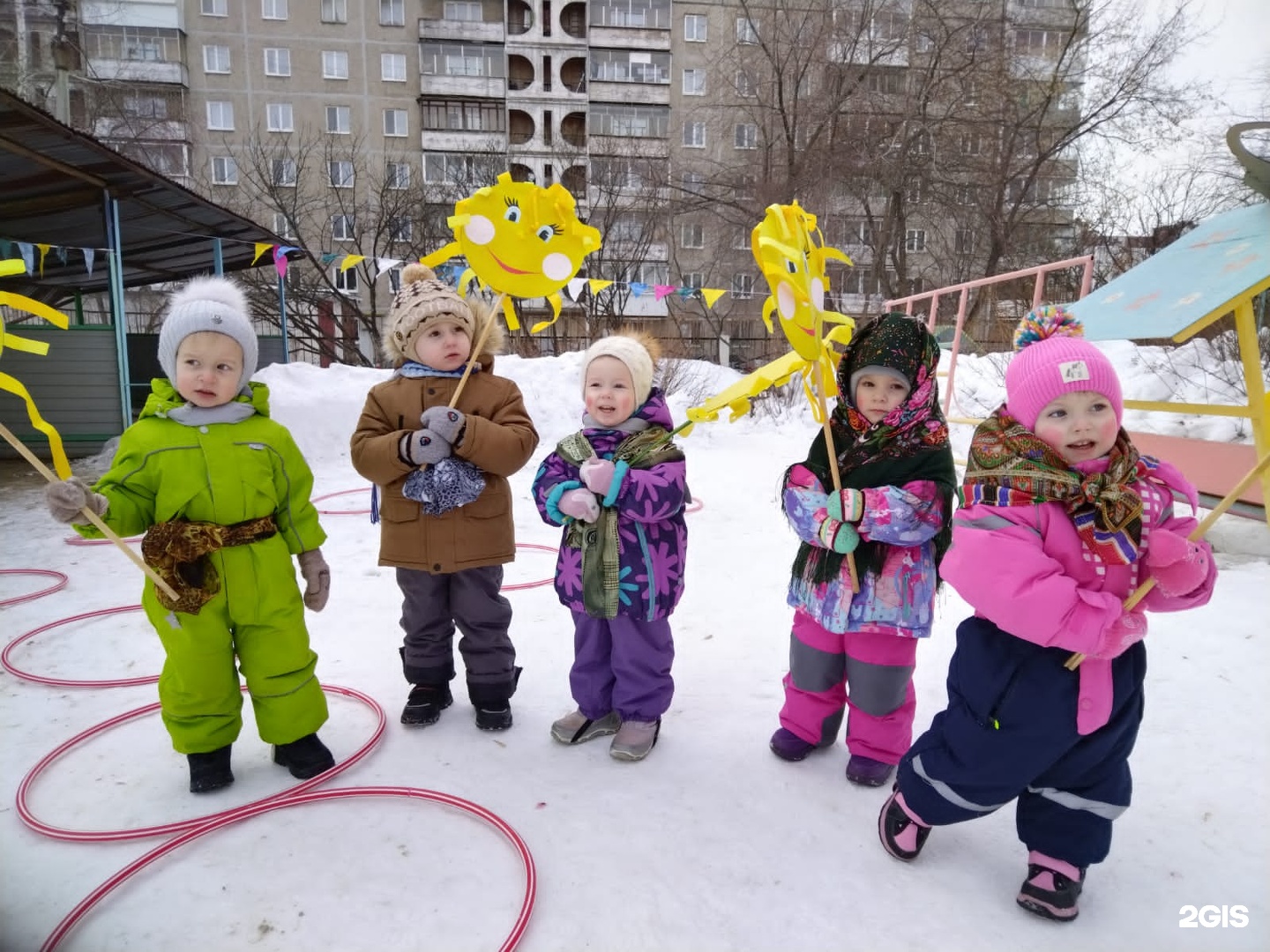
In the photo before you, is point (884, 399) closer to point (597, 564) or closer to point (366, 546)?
point (597, 564)

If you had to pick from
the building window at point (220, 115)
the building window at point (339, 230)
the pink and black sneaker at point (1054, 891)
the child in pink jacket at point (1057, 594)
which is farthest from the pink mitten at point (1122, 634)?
the building window at point (220, 115)

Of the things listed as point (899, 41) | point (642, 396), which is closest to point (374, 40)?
point (899, 41)

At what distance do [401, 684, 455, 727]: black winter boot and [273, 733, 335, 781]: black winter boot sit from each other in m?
0.32

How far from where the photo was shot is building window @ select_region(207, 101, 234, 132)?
2638 cm

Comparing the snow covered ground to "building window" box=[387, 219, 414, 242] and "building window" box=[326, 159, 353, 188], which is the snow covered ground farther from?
"building window" box=[326, 159, 353, 188]

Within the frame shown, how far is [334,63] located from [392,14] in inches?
111

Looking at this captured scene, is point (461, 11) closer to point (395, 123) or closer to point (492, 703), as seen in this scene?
point (395, 123)

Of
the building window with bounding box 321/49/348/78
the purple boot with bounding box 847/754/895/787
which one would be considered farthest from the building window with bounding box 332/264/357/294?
the purple boot with bounding box 847/754/895/787

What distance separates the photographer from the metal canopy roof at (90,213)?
6.08m

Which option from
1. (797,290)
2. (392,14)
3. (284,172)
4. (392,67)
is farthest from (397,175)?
(797,290)

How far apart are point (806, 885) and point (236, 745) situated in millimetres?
2004

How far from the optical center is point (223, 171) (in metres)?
23.7

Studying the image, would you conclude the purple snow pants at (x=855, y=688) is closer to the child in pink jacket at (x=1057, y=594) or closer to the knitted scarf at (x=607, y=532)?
the child in pink jacket at (x=1057, y=594)

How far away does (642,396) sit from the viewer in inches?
101
